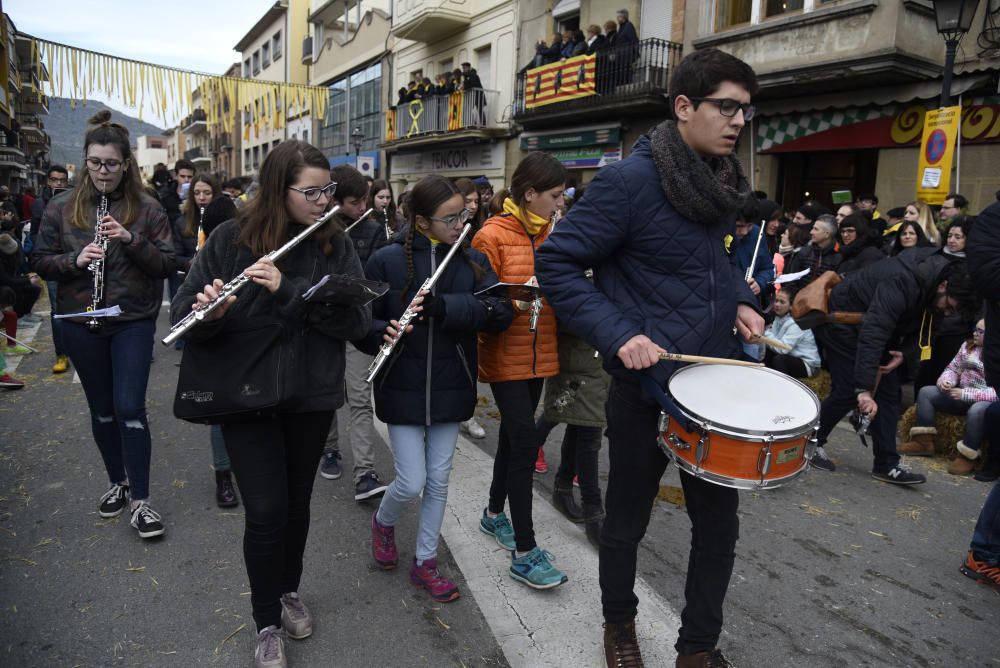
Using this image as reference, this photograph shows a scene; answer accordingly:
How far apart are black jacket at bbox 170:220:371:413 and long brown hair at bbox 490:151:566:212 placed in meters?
1.14

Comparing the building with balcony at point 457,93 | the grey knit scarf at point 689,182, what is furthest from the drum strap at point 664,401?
the building with balcony at point 457,93

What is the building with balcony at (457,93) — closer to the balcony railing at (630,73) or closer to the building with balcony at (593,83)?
the building with balcony at (593,83)

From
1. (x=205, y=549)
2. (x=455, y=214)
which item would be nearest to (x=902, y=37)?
(x=455, y=214)

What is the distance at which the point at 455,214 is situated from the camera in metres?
3.14

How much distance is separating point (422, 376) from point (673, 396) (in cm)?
124

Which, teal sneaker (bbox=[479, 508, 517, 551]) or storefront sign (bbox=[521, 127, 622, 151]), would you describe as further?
storefront sign (bbox=[521, 127, 622, 151])

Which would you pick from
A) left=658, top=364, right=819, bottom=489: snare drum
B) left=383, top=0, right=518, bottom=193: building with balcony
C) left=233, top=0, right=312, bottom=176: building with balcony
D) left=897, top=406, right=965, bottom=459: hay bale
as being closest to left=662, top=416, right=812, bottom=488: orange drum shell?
left=658, top=364, right=819, bottom=489: snare drum

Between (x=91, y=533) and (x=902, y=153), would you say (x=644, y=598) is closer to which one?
(x=91, y=533)

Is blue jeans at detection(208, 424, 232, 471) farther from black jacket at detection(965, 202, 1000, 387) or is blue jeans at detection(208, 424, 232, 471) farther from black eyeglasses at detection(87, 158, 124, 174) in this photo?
black jacket at detection(965, 202, 1000, 387)

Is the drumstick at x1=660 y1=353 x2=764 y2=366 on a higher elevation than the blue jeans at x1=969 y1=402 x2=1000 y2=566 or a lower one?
higher

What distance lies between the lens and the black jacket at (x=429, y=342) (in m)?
3.05

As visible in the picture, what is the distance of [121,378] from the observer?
3.61 m

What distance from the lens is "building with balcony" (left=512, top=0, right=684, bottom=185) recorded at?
49.0ft

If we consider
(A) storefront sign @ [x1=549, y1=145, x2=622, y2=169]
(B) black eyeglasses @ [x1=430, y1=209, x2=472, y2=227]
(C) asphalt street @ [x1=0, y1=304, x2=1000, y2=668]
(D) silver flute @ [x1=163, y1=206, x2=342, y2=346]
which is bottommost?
(C) asphalt street @ [x1=0, y1=304, x2=1000, y2=668]
